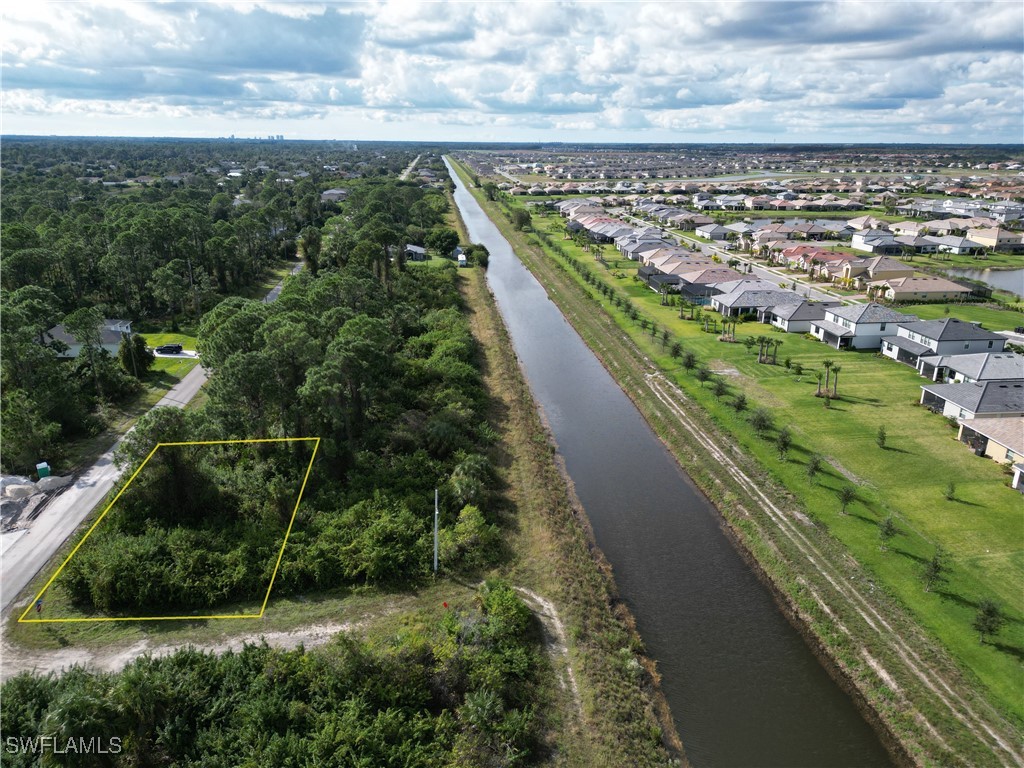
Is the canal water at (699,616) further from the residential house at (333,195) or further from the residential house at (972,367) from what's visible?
the residential house at (333,195)

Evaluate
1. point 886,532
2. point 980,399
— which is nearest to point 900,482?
point 886,532

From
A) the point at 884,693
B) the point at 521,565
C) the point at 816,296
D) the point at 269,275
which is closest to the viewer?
the point at 884,693

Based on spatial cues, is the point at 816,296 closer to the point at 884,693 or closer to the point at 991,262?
the point at 991,262

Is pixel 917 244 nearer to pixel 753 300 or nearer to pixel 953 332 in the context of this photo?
pixel 753 300

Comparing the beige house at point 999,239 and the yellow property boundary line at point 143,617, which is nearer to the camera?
the yellow property boundary line at point 143,617

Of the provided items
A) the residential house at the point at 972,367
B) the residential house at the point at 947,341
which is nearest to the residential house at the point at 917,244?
A: the residential house at the point at 947,341

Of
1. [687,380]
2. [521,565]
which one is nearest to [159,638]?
[521,565]
